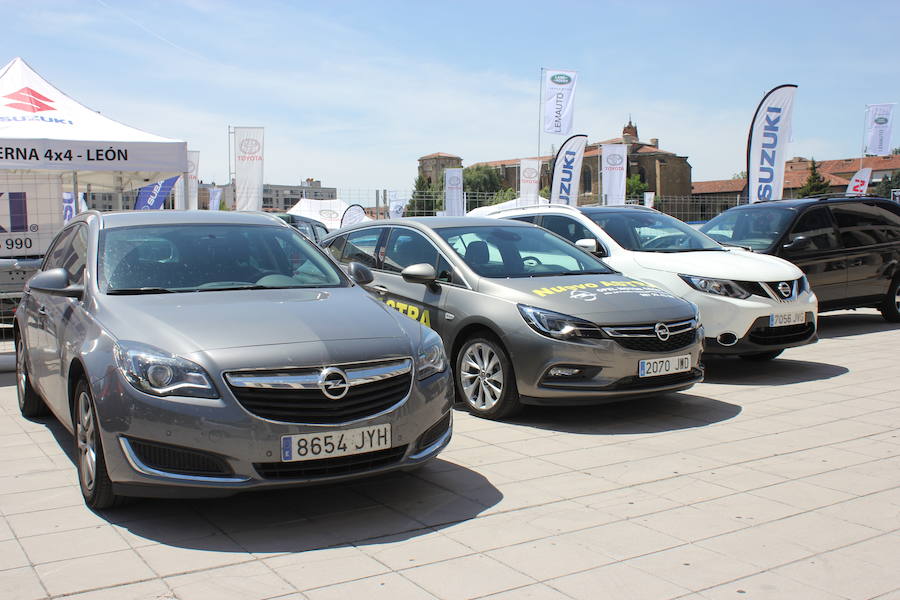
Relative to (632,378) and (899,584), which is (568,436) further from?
(899,584)

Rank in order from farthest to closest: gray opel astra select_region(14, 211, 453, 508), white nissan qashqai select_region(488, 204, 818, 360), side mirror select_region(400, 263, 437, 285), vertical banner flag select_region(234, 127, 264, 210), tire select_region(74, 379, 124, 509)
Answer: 1. vertical banner flag select_region(234, 127, 264, 210)
2. white nissan qashqai select_region(488, 204, 818, 360)
3. side mirror select_region(400, 263, 437, 285)
4. tire select_region(74, 379, 124, 509)
5. gray opel astra select_region(14, 211, 453, 508)

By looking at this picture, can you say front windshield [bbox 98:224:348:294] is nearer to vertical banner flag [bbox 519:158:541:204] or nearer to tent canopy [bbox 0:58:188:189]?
tent canopy [bbox 0:58:188:189]

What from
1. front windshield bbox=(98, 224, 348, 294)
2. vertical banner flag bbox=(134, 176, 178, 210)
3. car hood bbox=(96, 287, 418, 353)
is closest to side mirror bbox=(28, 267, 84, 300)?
front windshield bbox=(98, 224, 348, 294)

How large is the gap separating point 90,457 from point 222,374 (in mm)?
1038

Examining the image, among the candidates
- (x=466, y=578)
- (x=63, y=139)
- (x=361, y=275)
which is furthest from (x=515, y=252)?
(x=63, y=139)

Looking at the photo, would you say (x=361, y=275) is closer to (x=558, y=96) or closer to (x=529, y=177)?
(x=558, y=96)

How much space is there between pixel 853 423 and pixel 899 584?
310 centimetres

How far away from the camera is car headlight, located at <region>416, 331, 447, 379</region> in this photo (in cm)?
434

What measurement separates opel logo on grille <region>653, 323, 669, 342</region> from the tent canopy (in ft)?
20.0

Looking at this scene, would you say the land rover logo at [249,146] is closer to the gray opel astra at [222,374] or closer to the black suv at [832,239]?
the black suv at [832,239]

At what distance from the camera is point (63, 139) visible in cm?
911

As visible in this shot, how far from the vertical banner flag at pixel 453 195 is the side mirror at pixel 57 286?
2455 cm

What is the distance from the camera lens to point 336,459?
3971 mm

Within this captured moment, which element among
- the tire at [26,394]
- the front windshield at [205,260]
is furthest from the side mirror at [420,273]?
the tire at [26,394]
